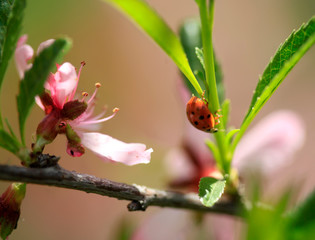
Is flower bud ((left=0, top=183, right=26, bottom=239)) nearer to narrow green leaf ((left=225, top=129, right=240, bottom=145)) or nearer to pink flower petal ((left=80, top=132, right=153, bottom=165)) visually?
pink flower petal ((left=80, top=132, right=153, bottom=165))

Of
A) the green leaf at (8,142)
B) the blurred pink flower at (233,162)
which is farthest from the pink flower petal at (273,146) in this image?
the green leaf at (8,142)

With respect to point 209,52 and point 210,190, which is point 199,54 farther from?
point 210,190

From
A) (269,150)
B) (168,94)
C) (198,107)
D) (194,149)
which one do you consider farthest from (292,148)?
(168,94)

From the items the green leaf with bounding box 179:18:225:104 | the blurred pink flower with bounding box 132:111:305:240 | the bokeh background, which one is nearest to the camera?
the green leaf with bounding box 179:18:225:104

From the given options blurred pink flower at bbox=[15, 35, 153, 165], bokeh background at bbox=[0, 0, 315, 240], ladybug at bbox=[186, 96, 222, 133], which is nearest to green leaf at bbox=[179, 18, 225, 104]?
ladybug at bbox=[186, 96, 222, 133]

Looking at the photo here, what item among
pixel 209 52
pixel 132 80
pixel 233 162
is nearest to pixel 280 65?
pixel 209 52

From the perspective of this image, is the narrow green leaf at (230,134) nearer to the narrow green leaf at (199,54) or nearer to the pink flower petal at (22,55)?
the narrow green leaf at (199,54)
